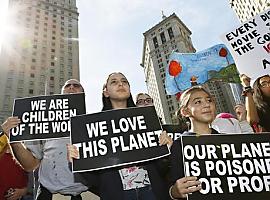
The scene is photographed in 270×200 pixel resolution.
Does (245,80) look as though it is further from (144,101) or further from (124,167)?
(124,167)

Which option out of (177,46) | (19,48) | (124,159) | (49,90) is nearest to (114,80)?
(124,159)

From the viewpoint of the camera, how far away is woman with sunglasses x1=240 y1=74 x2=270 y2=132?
4.25 m

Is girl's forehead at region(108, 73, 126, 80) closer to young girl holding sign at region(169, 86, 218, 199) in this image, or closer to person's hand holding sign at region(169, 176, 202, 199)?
young girl holding sign at region(169, 86, 218, 199)

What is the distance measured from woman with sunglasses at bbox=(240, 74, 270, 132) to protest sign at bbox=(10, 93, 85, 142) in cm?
235

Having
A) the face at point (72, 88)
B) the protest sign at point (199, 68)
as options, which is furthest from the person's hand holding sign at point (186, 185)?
the protest sign at point (199, 68)

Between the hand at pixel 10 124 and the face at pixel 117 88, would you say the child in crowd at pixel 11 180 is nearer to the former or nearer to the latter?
the hand at pixel 10 124

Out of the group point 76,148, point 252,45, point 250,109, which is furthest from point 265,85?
point 76,148

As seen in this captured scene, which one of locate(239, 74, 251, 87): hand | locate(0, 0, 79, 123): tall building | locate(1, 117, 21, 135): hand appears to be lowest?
locate(1, 117, 21, 135): hand

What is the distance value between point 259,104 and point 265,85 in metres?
0.31

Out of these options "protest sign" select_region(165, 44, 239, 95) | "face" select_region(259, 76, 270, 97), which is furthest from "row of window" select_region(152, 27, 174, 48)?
"face" select_region(259, 76, 270, 97)

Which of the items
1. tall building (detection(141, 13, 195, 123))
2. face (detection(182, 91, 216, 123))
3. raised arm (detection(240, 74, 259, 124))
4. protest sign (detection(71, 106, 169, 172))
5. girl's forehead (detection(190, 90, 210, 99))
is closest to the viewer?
protest sign (detection(71, 106, 169, 172))

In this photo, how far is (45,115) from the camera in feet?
12.5

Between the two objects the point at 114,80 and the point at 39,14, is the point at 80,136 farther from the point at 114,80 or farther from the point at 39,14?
the point at 39,14

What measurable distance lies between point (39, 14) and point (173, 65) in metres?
75.1
